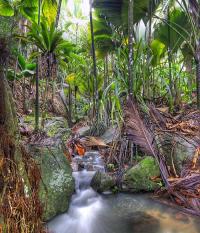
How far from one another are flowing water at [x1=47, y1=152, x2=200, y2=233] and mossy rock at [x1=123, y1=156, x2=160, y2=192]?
0.15m

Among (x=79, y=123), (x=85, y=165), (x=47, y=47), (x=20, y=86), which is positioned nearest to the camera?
(x=47, y=47)

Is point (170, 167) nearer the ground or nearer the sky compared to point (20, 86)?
nearer the ground

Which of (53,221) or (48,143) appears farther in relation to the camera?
(48,143)

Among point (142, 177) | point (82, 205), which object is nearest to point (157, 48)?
point (142, 177)

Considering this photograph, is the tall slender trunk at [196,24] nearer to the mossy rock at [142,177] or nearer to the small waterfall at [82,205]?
the mossy rock at [142,177]

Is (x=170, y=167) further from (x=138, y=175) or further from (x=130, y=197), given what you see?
(x=130, y=197)

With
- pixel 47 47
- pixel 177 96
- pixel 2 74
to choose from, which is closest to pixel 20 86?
pixel 47 47

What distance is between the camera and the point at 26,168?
2.73 m

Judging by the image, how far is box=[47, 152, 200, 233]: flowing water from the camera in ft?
11.5

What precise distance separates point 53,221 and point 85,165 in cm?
206

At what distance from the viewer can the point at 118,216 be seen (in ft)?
13.0

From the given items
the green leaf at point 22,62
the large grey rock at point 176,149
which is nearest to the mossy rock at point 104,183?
the large grey rock at point 176,149

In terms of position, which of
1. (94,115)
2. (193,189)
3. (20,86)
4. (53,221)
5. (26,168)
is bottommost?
(53,221)

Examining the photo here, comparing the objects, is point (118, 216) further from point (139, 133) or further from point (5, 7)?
point (5, 7)
